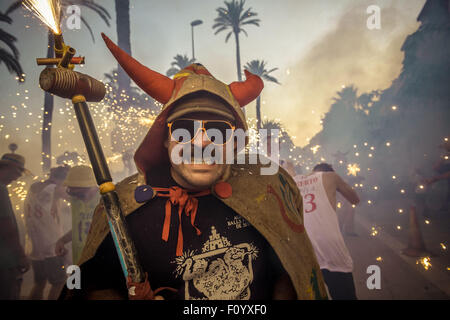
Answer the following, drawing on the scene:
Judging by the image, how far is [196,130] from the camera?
1.70m

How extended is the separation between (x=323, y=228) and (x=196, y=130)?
3404 millimetres

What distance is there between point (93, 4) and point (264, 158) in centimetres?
1979

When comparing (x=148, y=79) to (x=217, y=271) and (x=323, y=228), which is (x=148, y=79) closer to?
(x=217, y=271)

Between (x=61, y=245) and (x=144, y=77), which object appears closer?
(x=144, y=77)

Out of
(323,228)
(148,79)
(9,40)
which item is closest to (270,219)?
(148,79)

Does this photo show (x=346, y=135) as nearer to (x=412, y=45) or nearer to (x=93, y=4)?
(x=412, y=45)

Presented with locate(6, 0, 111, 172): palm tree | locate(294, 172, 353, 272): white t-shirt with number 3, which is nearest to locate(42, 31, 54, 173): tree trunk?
locate(6, 0, 111, 172): palm tree

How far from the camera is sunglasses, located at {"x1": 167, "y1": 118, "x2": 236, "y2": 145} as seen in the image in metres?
1.70

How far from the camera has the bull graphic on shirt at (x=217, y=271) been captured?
1.59 m

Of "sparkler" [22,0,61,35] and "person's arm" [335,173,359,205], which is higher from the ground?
"sparkler" [22,0,61,35]

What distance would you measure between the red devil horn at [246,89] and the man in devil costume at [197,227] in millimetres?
226

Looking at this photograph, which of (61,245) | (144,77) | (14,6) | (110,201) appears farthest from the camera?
(14,6)

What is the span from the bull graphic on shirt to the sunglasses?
0.79m

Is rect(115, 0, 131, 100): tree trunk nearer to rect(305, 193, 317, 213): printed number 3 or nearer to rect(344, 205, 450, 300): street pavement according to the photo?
rect(305, 193, 317, 213): printed number 3
